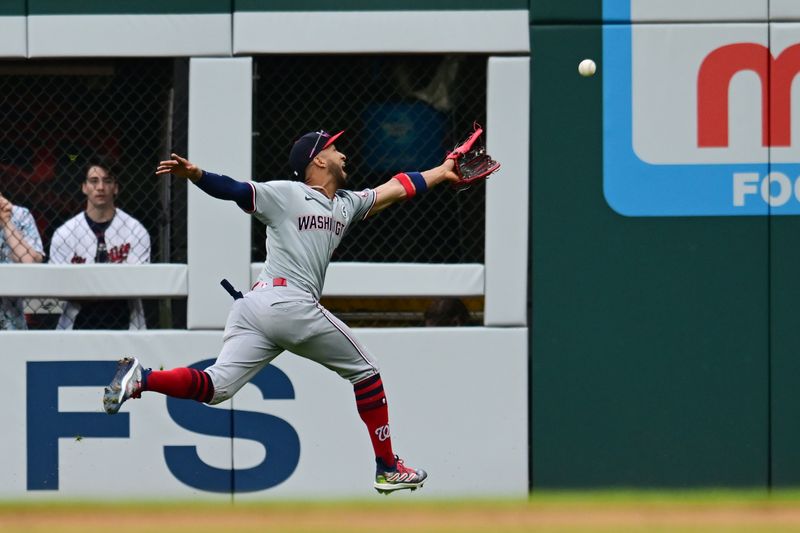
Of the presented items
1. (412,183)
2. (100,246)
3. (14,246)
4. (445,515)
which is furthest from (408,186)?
(14,246)

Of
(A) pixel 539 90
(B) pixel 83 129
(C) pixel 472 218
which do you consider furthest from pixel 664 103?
(B) pixel 83 129

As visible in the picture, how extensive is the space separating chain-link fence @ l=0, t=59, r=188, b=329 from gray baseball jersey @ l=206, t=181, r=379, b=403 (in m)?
1.76

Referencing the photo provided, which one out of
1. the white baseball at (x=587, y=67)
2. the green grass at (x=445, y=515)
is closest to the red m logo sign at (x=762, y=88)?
the white baseball at (x=587, y=67)

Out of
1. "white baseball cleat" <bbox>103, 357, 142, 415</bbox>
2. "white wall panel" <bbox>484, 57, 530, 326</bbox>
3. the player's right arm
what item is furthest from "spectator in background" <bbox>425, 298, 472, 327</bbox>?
"white baseball cleat" <bbox>103, 357, 142, 415</bbox>

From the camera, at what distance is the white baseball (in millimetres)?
7719

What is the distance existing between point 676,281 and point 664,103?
112 cm

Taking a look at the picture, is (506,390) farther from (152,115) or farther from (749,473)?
(152,115)

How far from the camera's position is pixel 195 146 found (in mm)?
7770

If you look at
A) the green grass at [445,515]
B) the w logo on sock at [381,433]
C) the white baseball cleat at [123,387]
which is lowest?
the green grass at [445,515]

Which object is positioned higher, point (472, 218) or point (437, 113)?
point (437, 113)

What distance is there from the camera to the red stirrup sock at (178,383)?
6.13m

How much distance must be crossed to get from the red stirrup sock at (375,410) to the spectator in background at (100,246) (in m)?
2.12

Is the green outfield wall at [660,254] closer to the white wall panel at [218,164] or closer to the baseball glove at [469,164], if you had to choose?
the baseball glove at [469,164]

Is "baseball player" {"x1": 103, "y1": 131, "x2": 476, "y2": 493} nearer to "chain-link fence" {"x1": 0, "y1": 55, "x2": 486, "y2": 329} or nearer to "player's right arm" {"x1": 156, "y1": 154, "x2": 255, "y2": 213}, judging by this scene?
"player's right arm" {"x1": 156, "y1": 154, "x2": 255, "y2": 213}
